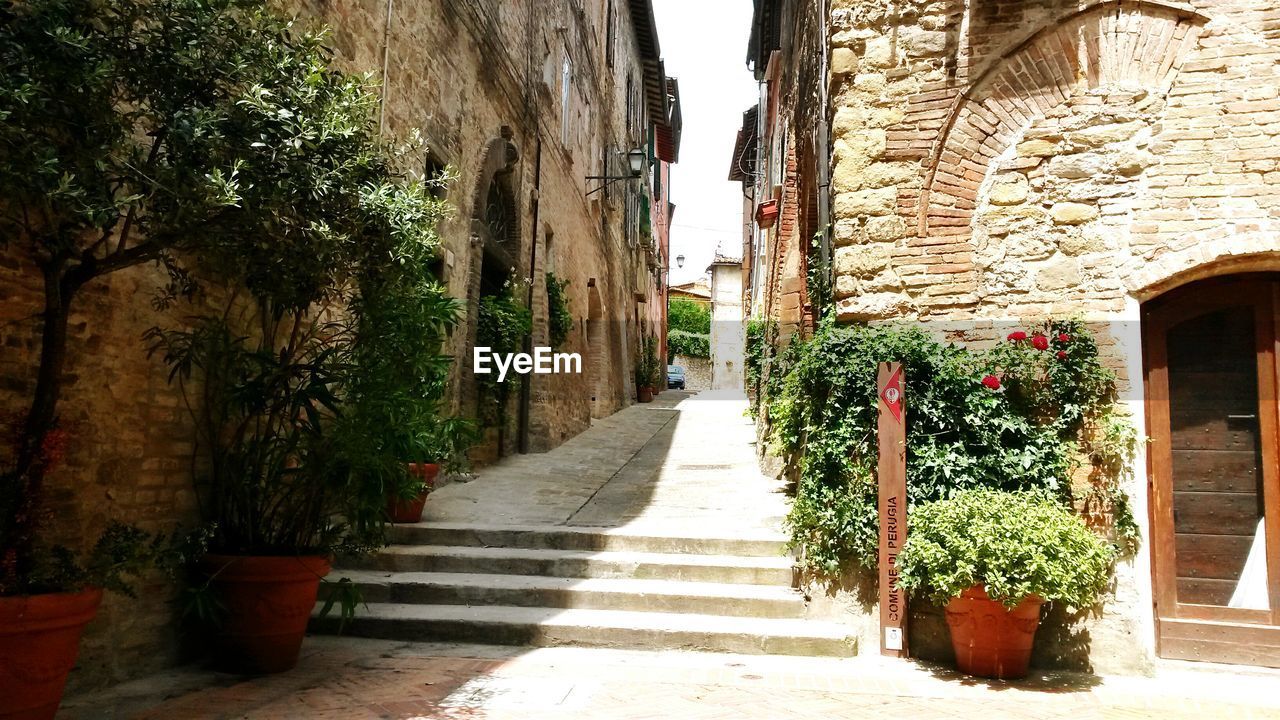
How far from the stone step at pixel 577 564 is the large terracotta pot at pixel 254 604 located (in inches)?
59.4

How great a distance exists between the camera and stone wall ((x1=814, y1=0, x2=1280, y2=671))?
492 centimetres

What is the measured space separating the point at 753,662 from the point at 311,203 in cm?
341

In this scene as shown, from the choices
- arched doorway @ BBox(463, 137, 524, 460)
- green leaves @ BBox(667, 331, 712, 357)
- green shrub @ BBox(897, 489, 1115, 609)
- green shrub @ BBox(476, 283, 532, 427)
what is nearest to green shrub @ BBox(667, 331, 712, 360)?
green leaves @ BBox(667, 331, 712, 357)

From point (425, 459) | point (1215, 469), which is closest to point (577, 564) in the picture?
point (425, 459)

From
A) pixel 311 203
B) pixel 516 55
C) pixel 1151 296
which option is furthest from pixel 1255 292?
pixel 516 55

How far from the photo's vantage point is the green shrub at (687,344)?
38.9 meters

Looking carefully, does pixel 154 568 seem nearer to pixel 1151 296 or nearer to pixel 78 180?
pixel 78 180

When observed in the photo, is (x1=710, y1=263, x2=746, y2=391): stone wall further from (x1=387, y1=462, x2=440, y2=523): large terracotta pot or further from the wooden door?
the wooden door

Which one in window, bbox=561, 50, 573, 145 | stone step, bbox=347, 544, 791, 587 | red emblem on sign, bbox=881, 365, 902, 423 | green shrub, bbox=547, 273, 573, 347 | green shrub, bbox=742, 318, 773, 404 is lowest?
stone step, bbox=347, 544, 791, 587

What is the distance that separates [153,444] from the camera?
14.0 ft

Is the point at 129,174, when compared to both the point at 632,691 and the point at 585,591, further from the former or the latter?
the point at 585,591

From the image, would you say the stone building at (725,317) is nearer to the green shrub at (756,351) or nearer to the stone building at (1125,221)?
the green shrub at (756,351)

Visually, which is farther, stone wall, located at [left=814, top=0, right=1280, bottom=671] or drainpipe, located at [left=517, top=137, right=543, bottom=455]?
drainpipe, located at [left=517, top=137, right=543, bottom=455]

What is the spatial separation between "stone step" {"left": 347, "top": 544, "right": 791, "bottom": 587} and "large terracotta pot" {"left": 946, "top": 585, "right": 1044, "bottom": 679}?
134 centimetres
